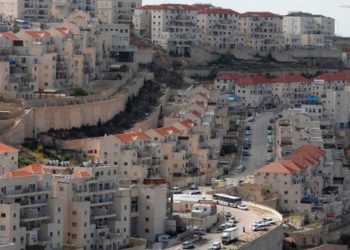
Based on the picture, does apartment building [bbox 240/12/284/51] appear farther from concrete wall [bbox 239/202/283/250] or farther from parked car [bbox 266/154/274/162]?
concrete wall [bbox 239/202/283/250]

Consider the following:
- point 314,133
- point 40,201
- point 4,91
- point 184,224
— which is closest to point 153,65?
point 314,133

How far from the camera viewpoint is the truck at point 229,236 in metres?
50.4

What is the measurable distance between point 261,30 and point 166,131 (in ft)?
104

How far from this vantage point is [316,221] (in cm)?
6041

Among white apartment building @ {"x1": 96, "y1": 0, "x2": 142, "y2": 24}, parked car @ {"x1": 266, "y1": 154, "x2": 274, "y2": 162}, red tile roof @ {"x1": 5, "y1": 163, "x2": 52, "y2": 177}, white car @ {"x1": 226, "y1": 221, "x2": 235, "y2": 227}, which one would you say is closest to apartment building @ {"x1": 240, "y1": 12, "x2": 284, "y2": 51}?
white apartment building @ {"x1": 96, "y1": 0, "x2": 142, "y2": 24}

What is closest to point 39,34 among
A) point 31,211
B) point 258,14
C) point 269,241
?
point 269,241

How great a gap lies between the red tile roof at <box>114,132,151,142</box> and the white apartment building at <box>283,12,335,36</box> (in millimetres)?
40191

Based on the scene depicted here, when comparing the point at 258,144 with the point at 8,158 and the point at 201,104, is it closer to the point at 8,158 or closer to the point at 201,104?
the point at 201,104

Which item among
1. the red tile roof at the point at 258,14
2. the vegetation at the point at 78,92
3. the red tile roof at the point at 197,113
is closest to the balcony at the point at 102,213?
the vegetation at the point at 78,92

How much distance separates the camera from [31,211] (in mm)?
46812

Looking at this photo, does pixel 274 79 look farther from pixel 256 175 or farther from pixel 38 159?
pixel 38 159

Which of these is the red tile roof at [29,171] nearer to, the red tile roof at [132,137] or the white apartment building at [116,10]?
the red tile roof at [132,137]

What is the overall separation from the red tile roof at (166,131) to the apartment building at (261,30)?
2942cm

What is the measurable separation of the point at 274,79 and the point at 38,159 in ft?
95.0
